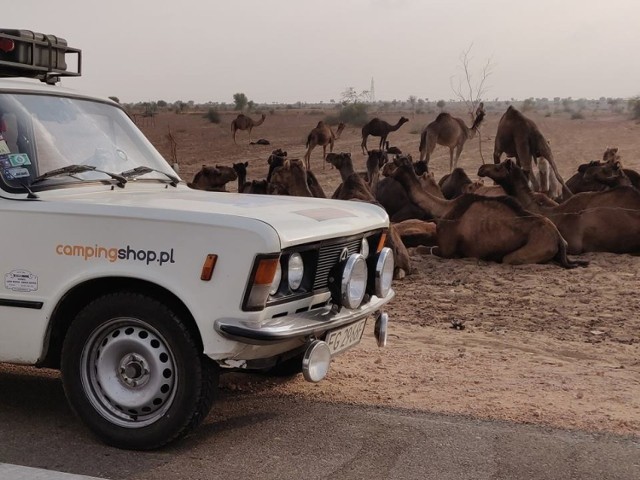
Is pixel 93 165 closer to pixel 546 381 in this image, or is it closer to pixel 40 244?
pixel 40 244

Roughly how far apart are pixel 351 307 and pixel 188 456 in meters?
1.14

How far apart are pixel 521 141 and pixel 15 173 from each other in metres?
16.1

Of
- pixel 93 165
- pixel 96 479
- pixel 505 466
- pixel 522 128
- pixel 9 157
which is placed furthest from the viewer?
pixel 522 128

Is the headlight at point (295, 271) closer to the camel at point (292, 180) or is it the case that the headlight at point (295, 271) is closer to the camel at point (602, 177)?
the camel at point (292, 180)

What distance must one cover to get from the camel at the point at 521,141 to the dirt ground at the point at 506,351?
7674 mm

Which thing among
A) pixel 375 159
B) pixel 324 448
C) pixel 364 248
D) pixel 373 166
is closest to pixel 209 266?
pixel 324 448

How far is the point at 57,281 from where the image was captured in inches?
199

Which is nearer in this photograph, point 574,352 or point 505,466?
point 505,466

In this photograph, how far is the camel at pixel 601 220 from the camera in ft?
41.7

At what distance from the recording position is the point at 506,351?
7828 mm

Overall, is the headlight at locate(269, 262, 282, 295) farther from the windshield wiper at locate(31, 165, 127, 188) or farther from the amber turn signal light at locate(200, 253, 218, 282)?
the windshield wiper at locate(31, 165, 127, 188)

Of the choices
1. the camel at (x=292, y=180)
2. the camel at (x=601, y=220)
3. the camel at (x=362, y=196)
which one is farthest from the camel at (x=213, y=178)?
the camel at (x=601, y=220)

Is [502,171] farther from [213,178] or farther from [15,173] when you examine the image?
[15,173]

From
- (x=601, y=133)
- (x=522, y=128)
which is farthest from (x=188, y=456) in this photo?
(x=601, y=133)
